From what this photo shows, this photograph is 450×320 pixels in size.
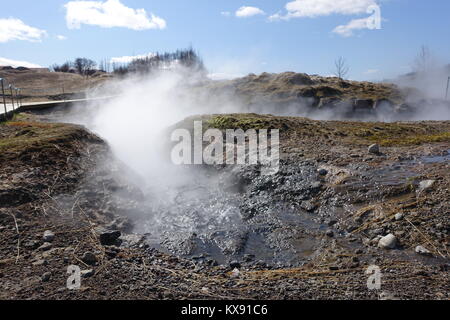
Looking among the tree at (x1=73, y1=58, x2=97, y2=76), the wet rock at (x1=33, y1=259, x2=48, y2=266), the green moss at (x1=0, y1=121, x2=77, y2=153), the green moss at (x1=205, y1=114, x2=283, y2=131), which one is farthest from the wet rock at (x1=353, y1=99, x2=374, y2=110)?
the tree at (x1=73, y1=58, x2=97, y2=76)

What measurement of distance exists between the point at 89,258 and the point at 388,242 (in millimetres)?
4664

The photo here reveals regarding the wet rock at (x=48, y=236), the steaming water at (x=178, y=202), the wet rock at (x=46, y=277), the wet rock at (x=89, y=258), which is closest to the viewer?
the wet rock at (x=46, y=277)

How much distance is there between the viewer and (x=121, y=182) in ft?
28.7

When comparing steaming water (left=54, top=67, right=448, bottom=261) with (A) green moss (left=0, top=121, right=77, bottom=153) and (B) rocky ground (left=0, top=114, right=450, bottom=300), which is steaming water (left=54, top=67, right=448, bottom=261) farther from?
(A) green moss (left=0, top=121, right=77, bottom=153)

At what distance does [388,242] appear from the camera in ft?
16.9

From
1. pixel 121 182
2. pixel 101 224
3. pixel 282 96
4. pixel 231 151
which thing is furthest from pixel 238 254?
pixel 282 96

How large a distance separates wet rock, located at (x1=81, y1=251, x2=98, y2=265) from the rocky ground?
2cm

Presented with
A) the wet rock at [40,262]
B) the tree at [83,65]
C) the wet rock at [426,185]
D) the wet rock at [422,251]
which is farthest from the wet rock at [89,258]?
the tree at [83,65]

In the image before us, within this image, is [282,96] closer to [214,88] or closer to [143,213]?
[214,88]

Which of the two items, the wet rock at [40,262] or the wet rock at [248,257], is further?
the wet rock at [248,257]

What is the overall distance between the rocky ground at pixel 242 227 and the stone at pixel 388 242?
0.6 inches

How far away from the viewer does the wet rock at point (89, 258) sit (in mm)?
4785

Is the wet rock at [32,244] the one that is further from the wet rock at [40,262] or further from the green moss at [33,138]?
the green moss at [33,138]

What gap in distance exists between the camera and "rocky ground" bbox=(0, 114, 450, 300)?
4273mm
